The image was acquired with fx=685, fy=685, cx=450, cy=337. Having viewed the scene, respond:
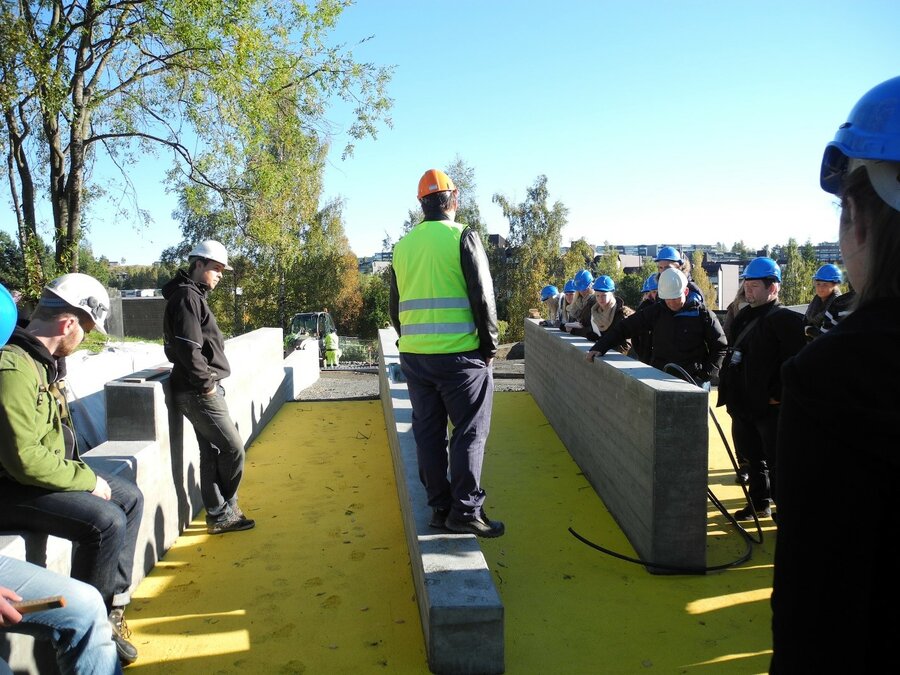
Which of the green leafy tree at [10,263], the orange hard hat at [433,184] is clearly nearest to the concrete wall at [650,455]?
the orange hard hat at [433,184]

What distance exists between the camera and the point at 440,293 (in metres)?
4.09

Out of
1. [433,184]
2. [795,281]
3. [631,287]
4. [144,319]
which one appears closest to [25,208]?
[433,184]

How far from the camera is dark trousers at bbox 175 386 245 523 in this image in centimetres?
516

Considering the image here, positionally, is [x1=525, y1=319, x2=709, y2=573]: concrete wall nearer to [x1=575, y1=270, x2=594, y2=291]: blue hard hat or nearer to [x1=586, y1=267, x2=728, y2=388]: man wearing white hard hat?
[x1=586, y1=267, x2=728, y2=388]: man wearing white hard hat

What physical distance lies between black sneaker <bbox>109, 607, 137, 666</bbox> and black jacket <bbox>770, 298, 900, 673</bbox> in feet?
11.0

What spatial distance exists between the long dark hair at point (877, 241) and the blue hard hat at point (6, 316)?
8.73 feet

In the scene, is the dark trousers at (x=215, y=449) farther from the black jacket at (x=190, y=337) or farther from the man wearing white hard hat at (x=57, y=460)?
the man wearing white hard hat at (x=57, y=460)

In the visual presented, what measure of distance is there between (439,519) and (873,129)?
135 inches

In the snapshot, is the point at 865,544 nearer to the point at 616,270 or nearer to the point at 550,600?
the point at 550,600

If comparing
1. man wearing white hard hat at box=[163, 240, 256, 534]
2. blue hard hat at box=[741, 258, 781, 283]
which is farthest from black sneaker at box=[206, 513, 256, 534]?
blue hard hat at box=[741, 258, 781, 283]

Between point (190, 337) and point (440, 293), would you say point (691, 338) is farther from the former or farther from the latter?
point (190, 337)

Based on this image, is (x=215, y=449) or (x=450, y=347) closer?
(x=450, y=347)

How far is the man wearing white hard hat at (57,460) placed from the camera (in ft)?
9.28

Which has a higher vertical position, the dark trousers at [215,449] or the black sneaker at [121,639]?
the dark trousers at [215,449]
